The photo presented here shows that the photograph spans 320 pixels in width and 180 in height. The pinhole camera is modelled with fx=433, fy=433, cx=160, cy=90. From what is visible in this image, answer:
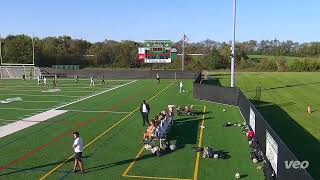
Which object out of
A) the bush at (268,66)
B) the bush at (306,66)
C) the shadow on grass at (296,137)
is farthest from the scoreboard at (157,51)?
the bush at (306,66)

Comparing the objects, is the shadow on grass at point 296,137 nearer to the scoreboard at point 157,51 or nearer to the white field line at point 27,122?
the white field line at point 27,122

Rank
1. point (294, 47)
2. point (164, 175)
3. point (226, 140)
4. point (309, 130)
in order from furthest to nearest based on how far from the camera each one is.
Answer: point (294, 47)
point (309, 130)
point (226, 140)
point (164, 175)

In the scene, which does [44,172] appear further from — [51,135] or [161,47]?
[161,47]

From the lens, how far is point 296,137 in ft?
70.1

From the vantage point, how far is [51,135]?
A: 71.0 feet

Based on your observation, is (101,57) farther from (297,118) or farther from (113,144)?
(113,144)

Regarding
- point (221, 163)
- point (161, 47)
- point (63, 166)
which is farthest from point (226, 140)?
point (161, 47)

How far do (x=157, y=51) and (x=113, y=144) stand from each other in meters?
47.2

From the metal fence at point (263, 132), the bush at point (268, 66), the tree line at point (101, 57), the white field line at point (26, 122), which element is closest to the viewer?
the metal fence at point (263, 132)

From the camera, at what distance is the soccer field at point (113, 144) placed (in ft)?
50.2

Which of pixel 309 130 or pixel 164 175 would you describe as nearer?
pixel 164 175

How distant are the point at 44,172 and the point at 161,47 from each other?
51881 millimetres

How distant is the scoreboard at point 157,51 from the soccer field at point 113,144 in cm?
3282

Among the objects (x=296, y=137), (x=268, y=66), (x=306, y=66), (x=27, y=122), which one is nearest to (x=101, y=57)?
(x=268, y=66)
